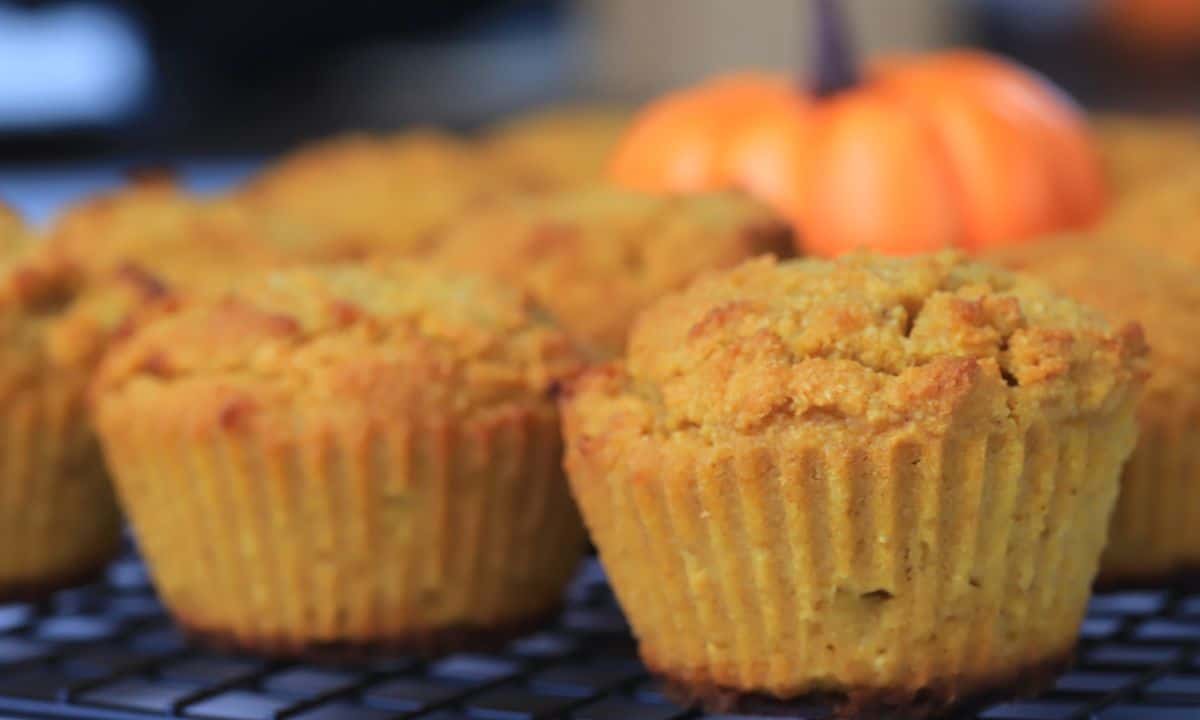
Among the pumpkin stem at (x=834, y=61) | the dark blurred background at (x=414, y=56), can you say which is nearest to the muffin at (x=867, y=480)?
the pumpkin stem at (x=834, y=61)

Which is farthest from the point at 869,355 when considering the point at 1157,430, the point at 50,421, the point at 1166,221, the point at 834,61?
the point at 834,61

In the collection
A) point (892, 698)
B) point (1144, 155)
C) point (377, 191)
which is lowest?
point (892, 698)

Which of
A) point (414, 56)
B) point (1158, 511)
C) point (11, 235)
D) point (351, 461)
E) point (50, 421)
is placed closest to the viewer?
point (351, 461)

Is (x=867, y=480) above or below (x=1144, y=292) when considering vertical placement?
below

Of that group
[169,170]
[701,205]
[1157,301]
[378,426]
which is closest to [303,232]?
[169,170]

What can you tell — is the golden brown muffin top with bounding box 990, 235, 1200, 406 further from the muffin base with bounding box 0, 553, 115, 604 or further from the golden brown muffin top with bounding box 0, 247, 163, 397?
the muffin base with bounding box 0, 553, 115, 604

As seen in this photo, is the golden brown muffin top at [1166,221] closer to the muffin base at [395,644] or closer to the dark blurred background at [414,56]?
the muffin base at [395,644]

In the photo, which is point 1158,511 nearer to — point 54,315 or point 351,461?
point 351,461
